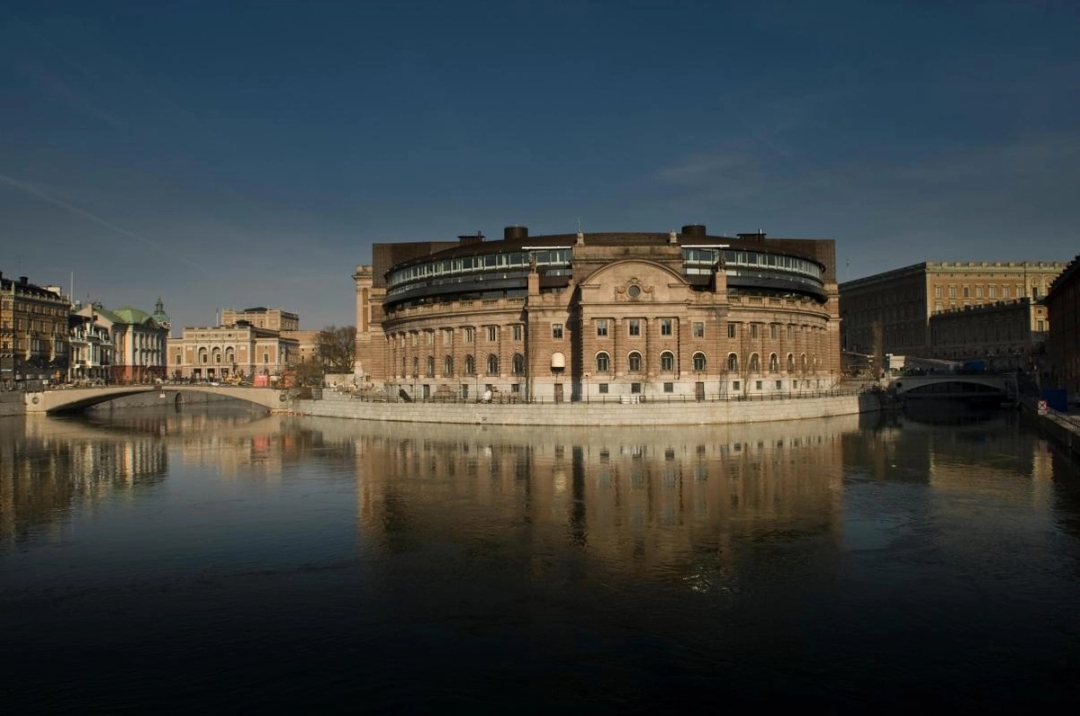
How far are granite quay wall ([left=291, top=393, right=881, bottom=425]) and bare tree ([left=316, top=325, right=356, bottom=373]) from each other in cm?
6094

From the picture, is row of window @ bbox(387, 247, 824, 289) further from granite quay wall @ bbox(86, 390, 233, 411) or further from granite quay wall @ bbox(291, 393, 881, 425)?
granite quay wall @ bbox(86, 390, 233, 411)

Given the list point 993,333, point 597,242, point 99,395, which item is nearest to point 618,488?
point 597,242

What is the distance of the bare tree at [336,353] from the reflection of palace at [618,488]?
83714 mm

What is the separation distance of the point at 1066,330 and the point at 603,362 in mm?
55027

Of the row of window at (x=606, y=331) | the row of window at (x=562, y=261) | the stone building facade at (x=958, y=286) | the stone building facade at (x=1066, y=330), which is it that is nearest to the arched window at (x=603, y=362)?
the row of window at (x=606, y=331)

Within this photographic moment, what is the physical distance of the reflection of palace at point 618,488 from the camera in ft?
110

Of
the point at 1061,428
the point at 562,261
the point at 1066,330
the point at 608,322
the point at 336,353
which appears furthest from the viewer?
the point at 336,353

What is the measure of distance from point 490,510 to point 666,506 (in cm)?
840

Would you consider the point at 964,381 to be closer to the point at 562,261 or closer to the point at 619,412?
the point at 562,261

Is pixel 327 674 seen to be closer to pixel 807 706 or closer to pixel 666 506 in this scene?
pixel 807 706

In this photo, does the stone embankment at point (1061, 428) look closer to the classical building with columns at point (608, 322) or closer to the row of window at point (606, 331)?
the classical building with columns at point (608, 322)

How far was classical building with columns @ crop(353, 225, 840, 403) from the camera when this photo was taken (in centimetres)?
8775

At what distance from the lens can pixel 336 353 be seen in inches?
6260

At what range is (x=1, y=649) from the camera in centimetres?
2119
